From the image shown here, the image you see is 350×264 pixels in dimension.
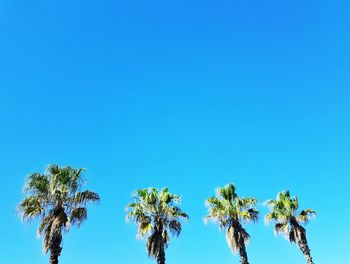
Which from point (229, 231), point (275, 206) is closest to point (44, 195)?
point (229, 231)

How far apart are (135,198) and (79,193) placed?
5.37m

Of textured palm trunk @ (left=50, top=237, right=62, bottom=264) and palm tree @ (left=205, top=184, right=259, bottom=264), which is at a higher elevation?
palm tree @ (left=205, top=184, right=259, bottom=264)

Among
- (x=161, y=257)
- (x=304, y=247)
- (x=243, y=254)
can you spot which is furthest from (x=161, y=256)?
(x=304, y=247)

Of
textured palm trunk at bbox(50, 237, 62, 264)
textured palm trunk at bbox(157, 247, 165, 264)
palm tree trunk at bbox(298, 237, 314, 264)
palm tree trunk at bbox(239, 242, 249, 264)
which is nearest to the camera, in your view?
textured palm trunk at bbox(50, 237, 62, 264)

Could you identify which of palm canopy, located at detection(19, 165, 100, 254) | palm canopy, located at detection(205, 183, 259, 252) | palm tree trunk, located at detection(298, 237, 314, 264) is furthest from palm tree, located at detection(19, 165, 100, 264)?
palm tree trunk, located at detection(298, 237, 314, 264)

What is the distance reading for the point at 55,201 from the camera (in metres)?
24.8

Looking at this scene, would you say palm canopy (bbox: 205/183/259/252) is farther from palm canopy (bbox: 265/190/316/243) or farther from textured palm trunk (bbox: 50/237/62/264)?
textured palm trunk (bbox: 50/237/62/264)

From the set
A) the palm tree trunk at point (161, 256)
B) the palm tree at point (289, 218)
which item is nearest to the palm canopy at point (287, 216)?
the palm tree at point (289, 218)

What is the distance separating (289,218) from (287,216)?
0.24 m

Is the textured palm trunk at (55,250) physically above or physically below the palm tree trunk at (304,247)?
below

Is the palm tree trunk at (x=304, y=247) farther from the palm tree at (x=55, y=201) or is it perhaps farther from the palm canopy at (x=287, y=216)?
the palm tree at (x=55, y=201)

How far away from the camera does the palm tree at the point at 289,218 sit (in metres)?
32.7

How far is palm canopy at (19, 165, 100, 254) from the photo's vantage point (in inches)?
922

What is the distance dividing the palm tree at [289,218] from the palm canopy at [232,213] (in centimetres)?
369
